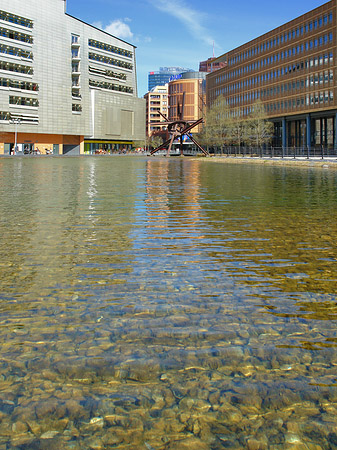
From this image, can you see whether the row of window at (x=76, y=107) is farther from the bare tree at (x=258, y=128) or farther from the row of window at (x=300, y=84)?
the row of window at (x=300, y=84)

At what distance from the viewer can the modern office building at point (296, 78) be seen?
7338 centimetres

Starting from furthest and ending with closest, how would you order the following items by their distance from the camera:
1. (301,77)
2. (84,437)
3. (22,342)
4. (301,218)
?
(301,77) → (301,218) → (22,342) → (84,437)

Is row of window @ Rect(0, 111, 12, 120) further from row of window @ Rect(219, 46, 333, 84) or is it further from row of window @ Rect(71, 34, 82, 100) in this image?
row of window @ Rect(219, 46, 333, 84)

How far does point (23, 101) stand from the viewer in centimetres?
10212

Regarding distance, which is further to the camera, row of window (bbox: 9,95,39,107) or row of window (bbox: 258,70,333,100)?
row of window (bbox: 9,95,39,107)

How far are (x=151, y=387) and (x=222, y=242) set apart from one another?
19.6ft

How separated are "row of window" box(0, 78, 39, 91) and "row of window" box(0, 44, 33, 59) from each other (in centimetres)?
503

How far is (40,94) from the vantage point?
106 metres

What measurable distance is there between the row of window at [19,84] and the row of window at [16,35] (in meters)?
8.02

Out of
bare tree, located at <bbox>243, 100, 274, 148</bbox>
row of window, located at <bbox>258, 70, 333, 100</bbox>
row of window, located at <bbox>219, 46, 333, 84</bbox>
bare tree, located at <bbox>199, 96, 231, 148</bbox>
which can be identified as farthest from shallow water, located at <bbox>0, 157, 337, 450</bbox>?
bare tree, located at <bbox>199, 96, 231, 148</bbox>

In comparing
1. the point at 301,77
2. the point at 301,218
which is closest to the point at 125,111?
the point at 301,77

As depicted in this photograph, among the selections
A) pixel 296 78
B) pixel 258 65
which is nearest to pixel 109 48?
pixel 258 65

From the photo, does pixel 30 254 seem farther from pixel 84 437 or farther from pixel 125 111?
pixel 125 111

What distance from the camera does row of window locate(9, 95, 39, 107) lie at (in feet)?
327
